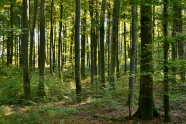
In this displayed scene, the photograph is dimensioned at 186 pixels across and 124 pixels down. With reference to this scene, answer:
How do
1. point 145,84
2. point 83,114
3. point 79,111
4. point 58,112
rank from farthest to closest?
point 79,111 < point 83,114 < point 58,112 < point 145,84

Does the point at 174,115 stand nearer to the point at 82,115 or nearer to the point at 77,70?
the point at 82,115

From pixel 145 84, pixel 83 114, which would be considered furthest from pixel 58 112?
pixel 145 84

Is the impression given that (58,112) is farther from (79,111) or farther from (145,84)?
(145,84)

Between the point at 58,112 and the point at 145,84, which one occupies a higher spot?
the point at 145,84

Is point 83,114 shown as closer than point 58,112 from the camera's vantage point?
No

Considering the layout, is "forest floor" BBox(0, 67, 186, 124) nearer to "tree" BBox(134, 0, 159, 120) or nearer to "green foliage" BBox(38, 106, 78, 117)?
"green foliage" BBox(38, 106, 78, 117)

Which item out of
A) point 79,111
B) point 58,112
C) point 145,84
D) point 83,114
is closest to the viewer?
point 145,84

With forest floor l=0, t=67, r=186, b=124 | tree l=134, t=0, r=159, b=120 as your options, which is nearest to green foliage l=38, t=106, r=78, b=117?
forest floor l=0, t=67, r=186, b=124

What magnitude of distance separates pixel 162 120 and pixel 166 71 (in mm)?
2352

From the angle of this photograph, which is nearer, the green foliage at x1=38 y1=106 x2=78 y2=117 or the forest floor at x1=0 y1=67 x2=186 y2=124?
the forest floor at x1=0 y1=67 x2=186 y2=124

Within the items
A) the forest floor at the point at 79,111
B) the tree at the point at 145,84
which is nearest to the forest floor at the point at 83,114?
the forest floor at the point at 79,111

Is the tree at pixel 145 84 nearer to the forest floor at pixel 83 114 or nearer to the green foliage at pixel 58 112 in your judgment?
the forest floor at pixel 83 114

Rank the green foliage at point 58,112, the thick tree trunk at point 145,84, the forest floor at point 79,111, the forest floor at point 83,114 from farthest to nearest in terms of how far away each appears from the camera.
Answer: the green foliage at point 58,112
the thick tree trunk at point 145,84
the forest floor at point 79,111
the forest floor at point 83,114

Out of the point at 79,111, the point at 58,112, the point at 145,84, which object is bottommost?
the point at 79,111
